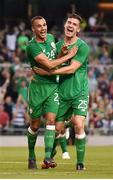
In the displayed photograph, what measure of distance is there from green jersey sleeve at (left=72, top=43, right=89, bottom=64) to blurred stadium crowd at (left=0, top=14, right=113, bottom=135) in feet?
42.5

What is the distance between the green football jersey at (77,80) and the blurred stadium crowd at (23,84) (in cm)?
1277

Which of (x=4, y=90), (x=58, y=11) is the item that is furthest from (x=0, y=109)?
(x=58, y=11)

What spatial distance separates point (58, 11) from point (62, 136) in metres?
18.9

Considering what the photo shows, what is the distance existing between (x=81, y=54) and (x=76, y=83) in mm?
476

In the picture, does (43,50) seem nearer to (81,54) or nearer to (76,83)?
(81,54)

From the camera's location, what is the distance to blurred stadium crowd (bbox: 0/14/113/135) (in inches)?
1161

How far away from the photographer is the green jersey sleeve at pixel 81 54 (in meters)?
15.4

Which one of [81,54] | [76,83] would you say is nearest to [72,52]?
[81,54]

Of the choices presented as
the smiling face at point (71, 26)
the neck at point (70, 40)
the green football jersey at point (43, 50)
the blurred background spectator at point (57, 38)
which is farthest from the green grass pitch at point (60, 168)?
the blurred background spectator at point (57, 38)

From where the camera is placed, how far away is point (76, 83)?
614 inches

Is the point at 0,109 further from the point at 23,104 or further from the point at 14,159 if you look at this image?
the point at 14,159

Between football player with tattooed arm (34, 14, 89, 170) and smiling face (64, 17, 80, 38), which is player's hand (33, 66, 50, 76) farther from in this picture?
smiling face (64, 17, 80, 38)

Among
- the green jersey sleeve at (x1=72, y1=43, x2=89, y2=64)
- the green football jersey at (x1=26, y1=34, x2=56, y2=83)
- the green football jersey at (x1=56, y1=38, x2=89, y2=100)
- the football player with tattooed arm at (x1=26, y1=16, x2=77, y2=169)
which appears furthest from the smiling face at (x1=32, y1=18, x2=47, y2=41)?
the green jersey sleeve at (x1=72, y1=43, x2=89, y2=64)

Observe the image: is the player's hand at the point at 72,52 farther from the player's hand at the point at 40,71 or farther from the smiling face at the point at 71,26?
the player's hand at the point at 40,71
